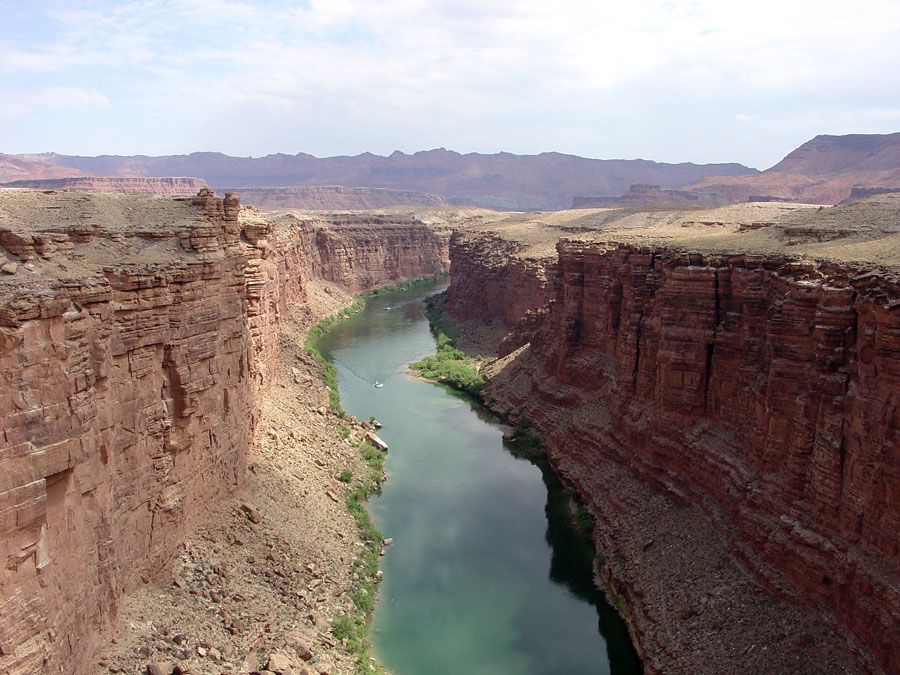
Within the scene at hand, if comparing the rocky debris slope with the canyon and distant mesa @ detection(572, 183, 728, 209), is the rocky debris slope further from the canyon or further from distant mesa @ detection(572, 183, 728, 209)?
distant mesa @ detection(572, 183, 728, 209)

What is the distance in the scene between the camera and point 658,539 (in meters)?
21.6

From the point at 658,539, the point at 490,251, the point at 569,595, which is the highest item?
the point at 490,251

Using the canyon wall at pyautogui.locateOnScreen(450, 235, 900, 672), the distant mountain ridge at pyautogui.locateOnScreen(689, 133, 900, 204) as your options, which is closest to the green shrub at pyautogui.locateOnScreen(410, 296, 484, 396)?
the canyon wall at pyautogui.locateOnScreen(450, 235, 900, 672)

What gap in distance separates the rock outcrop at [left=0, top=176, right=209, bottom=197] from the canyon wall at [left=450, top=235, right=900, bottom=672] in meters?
72.1

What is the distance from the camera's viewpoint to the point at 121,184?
12106 cm

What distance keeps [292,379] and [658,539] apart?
59.1 ft

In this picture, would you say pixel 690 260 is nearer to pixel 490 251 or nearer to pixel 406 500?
pixel 406 500

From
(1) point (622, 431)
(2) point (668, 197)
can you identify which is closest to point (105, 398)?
(1) point (622, 431)

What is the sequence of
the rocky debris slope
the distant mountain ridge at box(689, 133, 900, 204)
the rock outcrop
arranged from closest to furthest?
the rocky debris slope, the rock outcrop, the distant mountain ridge at box(689, 133, 900, 204)

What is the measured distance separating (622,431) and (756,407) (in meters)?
7.40

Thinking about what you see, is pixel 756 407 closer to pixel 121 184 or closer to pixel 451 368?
pixel 451 368

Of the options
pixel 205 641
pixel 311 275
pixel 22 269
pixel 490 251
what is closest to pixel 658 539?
pixel 205 641

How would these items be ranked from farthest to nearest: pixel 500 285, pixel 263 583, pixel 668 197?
pixel 668 197 → pixel 500 285 → pixel 263 583

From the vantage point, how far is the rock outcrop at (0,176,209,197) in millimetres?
99062
